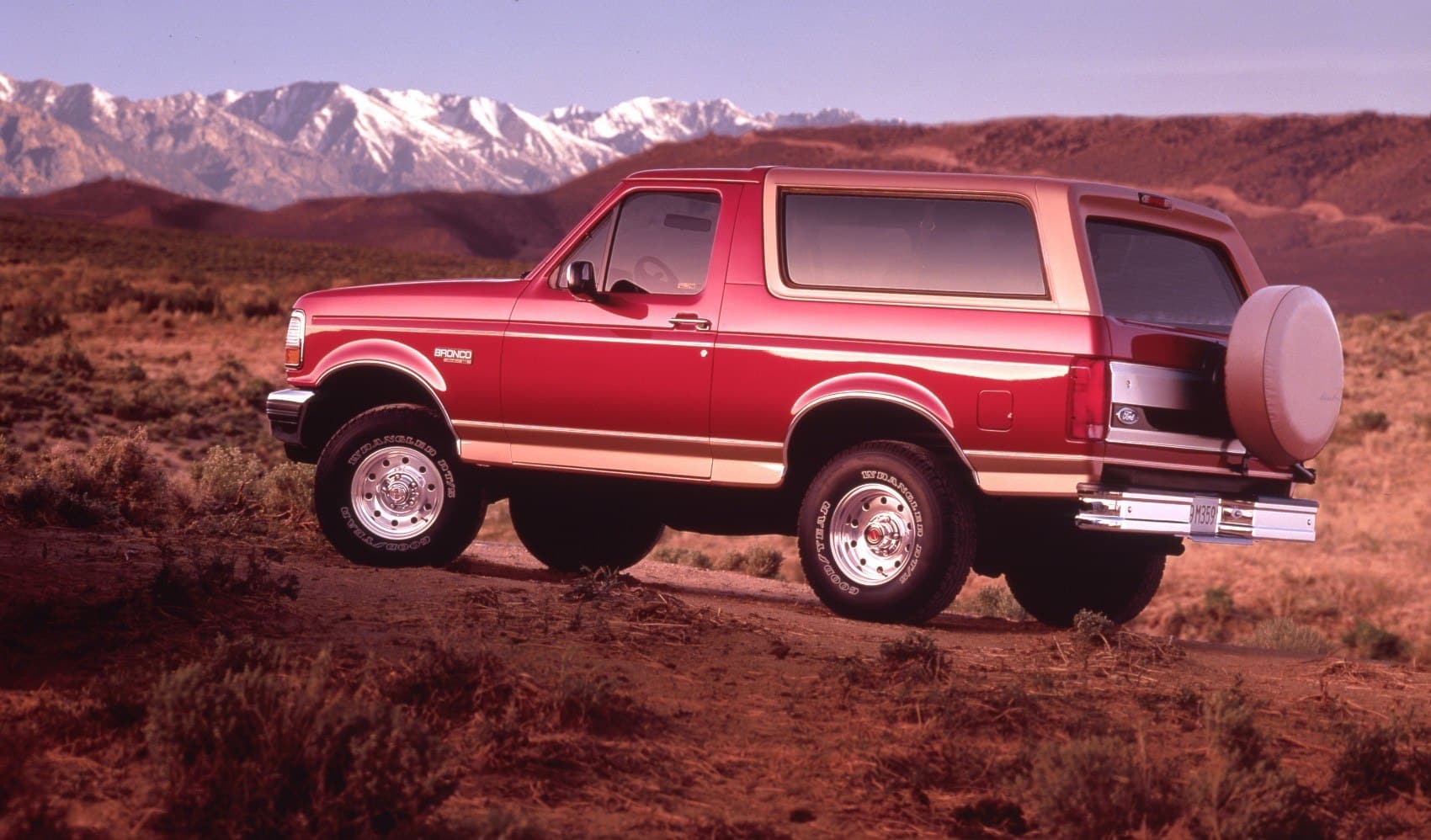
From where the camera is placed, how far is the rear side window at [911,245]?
8250 mm

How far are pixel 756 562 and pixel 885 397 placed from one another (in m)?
8.60

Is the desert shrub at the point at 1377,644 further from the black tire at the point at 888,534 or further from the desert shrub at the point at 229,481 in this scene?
the desert shrub at the point at 229,481

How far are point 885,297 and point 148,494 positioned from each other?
25.5 ft

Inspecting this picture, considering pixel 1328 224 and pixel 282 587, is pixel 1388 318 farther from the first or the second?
pixel 1328 224

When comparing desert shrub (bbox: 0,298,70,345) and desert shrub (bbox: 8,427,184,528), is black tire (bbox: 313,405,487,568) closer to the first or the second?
desert shrub (bbox: 8,427,184,528)

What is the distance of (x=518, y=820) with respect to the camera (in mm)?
4691

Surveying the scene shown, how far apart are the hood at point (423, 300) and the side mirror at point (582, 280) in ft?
1.64

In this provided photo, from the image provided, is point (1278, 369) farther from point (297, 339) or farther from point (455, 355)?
point (297, 339)

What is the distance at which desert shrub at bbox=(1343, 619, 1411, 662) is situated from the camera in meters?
17.4

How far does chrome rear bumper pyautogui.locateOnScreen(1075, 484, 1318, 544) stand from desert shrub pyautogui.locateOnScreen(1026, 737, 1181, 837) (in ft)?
8.08

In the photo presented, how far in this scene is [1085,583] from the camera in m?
10.0

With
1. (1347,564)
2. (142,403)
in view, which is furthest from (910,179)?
(142,403)

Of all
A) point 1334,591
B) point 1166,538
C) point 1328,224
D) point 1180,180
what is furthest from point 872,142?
point 1166,538

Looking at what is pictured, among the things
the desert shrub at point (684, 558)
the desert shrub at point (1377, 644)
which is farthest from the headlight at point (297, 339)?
the desert shrub at point (1377, 644)
